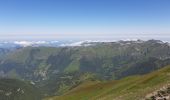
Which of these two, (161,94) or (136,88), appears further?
(136,88)

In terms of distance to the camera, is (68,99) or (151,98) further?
(68,99)

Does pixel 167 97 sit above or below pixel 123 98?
above

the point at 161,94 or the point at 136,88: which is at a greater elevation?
the point at 161,94

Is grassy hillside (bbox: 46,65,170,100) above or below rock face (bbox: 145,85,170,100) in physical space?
below

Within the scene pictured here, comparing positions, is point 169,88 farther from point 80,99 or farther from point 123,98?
point 80,99

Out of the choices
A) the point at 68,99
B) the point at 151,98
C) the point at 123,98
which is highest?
the point at 151,98

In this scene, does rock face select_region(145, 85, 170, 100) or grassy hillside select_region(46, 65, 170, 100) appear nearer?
rock face select_region(145, 85, 170, 100)

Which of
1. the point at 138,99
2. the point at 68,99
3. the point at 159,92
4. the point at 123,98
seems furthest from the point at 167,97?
the point at 68,99

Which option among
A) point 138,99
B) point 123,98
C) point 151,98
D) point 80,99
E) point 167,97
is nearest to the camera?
point 167,97

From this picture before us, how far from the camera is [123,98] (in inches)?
2020

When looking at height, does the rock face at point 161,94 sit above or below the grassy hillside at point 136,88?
above

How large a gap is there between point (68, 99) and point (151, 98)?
76710mm

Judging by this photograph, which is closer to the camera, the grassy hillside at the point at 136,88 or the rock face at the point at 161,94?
the rock face at the point at 161,94

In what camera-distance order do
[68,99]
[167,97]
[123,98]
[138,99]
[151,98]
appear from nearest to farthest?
[167,97], [151,98], [138,99], [123,98], [68,99]
